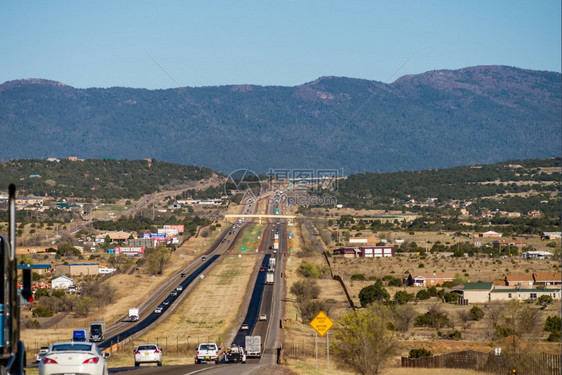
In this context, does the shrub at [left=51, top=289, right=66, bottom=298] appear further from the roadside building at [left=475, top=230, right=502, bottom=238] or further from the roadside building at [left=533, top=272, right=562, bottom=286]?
the roadside building at [left=475, top=230, right=502, bottom=238]

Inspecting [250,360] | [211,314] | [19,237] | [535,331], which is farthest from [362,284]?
[19,237]

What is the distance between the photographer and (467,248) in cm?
13838

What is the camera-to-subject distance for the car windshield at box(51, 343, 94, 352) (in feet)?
76.1

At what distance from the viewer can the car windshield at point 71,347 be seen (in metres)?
23.2

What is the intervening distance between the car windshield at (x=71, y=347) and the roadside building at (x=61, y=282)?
253 feet

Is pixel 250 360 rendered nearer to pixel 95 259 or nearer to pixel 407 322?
pixel 407 322

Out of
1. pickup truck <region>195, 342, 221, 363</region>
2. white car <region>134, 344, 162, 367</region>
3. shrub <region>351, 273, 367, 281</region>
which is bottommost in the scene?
shrub <region>351, 273, 367, 281</region>

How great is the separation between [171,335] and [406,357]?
19.2 m

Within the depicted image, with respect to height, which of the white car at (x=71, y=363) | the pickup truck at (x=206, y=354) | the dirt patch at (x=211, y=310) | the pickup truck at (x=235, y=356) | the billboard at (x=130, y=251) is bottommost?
the dirt patch at (x=211, y=310)

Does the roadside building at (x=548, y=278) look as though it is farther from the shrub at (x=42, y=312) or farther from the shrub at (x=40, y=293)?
the shrub at (x=40, y=293)

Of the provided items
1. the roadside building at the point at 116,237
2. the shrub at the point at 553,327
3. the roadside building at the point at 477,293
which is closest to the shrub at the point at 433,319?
the shrub at the point at 553,327

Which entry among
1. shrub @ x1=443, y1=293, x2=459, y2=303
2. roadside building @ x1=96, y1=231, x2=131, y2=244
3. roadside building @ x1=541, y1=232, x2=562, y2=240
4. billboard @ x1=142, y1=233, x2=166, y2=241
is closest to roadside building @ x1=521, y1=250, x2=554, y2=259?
roadside building @ x1=541, y1=232, x2=562, y2=240

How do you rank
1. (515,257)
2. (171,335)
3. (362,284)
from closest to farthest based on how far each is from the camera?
(171,335) < (362,284) < (515,257)

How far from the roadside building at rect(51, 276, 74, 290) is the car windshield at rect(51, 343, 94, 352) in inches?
3032
